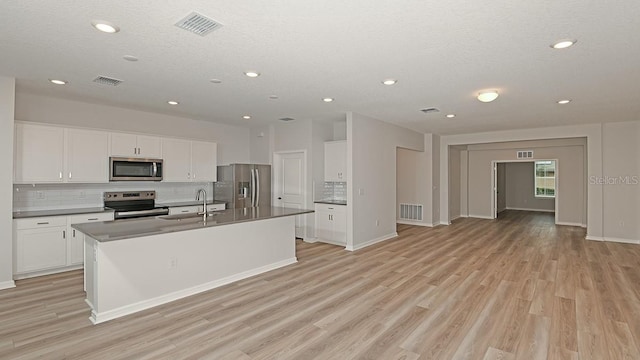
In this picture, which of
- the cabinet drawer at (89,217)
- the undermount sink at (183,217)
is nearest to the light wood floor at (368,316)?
the cabinet drawer at (89,217)

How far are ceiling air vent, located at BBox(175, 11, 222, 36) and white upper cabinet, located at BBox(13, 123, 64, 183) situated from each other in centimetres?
362

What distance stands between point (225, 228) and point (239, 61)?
6.96ft

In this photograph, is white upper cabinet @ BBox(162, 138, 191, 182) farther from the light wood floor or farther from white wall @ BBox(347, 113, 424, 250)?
white wall @ BBox(347, 113, 424, 250)

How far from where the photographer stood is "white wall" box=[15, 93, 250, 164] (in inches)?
195

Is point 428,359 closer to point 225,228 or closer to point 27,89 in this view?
point 225,228

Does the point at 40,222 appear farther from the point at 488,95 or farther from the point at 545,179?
the point at 545,179

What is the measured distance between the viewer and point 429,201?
8.98 metres

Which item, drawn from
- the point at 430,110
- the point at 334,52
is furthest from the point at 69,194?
the point at 430,110

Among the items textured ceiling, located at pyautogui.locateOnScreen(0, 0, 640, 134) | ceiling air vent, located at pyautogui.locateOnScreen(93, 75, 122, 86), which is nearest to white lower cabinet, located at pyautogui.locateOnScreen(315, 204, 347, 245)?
textured ceiling, located at pyautogui.locateOnScreen(0, 0, 640, 134)

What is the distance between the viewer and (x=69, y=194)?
5.26 m

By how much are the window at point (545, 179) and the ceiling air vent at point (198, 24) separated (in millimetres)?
13486

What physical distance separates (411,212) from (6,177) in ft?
28.5

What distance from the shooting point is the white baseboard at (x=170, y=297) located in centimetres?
316

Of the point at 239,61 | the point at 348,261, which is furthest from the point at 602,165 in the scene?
the point at 239,61
